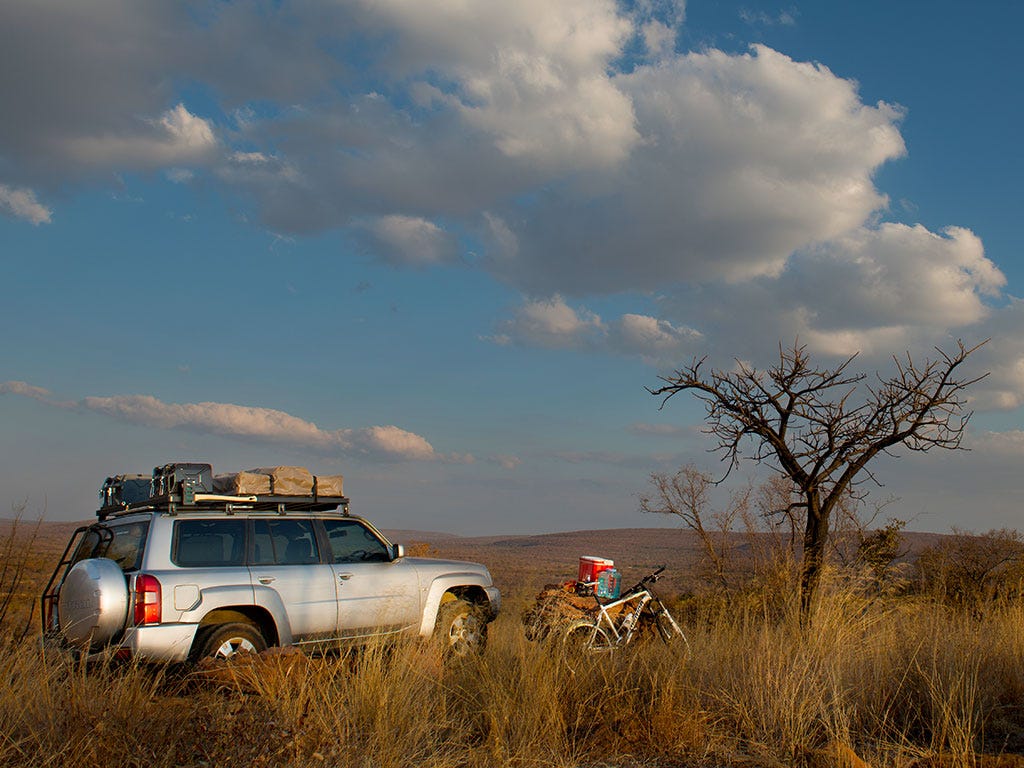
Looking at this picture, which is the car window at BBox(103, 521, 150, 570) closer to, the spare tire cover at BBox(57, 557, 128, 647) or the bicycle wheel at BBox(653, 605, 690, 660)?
the spare tire cover at BBox(57, 557, 128, 647)

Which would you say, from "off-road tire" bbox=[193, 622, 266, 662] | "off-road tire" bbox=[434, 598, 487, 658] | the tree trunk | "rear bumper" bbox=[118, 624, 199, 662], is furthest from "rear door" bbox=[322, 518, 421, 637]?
the tree trunk

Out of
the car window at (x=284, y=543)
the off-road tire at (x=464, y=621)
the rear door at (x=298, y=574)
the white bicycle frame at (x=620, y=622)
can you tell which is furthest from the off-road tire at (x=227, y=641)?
the white bicycle frame at (x=620, y=622)

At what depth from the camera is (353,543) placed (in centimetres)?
1030

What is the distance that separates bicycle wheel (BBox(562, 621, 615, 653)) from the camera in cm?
814

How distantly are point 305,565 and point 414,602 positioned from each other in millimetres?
1338

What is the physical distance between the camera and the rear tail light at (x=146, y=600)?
8.11 metres

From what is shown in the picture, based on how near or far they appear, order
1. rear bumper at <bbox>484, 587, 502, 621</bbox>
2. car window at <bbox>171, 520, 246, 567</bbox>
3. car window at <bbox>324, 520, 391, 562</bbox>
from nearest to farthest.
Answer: car window at <bbox>171, 520, 246, 567</bbox> < car window at <bbox>324, 520, 391, 562</bbox> < rear bumper at <bbox>484, 587, 502, 621</bbox>

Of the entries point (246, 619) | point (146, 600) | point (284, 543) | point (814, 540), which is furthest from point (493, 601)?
point (814, 540)

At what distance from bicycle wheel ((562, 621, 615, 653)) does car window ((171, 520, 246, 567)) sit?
346 cm

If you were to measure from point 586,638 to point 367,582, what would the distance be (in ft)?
8.65

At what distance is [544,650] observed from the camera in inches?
288

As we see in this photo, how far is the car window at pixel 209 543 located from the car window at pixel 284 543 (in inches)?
7.4

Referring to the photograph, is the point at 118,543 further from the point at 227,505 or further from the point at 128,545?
the point at 227,505

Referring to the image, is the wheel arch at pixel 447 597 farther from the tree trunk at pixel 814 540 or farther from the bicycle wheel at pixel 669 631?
the tree trunk at pixel 814 540
